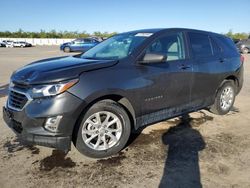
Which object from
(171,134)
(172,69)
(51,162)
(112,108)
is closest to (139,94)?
(112,108)

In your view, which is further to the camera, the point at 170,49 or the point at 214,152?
the point at 170,49

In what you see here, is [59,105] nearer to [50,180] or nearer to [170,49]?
[50,180]

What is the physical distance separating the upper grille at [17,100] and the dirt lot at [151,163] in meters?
0.74

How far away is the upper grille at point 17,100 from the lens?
3.78 m

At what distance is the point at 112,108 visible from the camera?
4.04 meters

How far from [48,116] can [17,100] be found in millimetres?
607

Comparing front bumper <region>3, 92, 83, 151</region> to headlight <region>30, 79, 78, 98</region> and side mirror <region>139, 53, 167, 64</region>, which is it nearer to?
headlight <region>30, 79, 78, 98</region>

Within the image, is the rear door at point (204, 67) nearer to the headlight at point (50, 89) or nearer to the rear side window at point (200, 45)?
the rear side window at point (200, 45)

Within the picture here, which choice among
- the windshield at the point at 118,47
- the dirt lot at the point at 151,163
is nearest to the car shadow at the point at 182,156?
the dirt lot at the point at 151,163

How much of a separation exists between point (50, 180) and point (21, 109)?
98cm

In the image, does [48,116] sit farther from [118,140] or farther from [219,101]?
[219,101]

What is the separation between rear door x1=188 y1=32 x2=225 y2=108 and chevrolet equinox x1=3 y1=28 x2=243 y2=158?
0.06 ft

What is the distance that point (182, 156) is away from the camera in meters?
4.06

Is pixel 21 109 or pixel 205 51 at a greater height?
pixel 205 51
